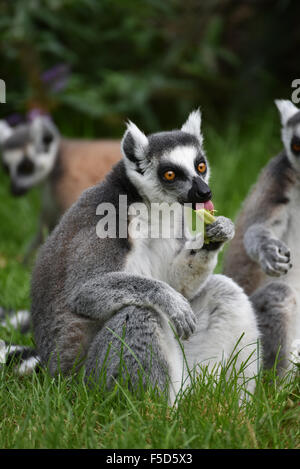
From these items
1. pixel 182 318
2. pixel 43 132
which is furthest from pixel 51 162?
pixel 182 318

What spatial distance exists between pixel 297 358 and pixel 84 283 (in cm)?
156

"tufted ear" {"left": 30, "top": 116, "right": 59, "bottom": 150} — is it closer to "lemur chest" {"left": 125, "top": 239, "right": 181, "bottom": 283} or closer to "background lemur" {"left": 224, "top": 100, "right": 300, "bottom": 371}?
"background lemur" {"left": 224, "top": 100, "right": 300, "bottom": 371}

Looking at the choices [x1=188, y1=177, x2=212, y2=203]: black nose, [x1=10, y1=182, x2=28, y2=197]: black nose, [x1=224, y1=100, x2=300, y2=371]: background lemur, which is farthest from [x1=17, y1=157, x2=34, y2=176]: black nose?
[x1=188, y1=177, x2=212, y2=203]: black nose

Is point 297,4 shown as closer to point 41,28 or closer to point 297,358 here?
point 41,28

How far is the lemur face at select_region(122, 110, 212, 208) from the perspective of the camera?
404cm

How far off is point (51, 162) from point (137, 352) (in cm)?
621

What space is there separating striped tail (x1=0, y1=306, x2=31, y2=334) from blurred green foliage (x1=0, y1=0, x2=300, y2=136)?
5.57 meters

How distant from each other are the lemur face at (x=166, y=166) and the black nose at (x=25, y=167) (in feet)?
18.0

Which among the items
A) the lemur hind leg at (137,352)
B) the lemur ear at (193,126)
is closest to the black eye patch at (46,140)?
the lemur ear at (193,126)

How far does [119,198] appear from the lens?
13.5 feet

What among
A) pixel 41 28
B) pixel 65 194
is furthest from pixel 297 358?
pixel 41 28

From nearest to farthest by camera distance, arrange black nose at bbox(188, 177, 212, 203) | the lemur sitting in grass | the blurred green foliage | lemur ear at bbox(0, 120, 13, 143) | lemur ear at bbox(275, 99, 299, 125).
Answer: black nose at bbox(188, 177, 212, 203), lemur ear at bbox(275, 99, 299, 125), the lemur sitting in grass, lemur ear at bbox(0, 120, 13, 143), the blurred green foliage

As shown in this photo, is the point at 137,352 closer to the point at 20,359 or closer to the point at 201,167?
the point at 20,359

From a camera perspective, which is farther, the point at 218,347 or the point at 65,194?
the point at 65,194
